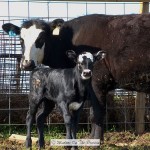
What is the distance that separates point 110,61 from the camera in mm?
7539

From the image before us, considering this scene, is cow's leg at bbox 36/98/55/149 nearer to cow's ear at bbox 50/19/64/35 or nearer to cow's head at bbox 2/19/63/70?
cow's head at bbox 2/19/63/70

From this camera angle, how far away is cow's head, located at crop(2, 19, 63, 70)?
7.10 metres

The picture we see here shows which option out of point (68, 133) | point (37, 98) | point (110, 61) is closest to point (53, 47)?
point (110, 61)

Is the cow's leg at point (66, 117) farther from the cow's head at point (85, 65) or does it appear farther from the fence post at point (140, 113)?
the fence post at point (140, 113)

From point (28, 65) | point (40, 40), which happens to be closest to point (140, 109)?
point (40, 40)

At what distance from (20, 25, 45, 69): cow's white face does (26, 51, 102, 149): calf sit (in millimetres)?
562

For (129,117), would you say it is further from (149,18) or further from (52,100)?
(52,100)

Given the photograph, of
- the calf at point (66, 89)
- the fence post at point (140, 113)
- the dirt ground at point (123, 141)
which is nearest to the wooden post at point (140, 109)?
the fence post at point (140, 113)

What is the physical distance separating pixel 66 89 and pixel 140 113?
Answer: 11.5 feet

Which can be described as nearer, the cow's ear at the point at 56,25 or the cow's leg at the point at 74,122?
the cow's leg at the point at 74,122

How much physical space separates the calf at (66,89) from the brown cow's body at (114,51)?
3.46 feet

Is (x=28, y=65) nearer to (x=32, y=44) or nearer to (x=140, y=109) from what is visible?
(x=32, y=44)

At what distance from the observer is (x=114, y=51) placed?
7578 mm

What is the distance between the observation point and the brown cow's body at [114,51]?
7.48 meters
